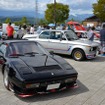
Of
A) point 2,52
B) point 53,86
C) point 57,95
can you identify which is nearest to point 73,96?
point 57,95

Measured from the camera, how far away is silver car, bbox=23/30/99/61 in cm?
1001

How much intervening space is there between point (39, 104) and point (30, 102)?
23 cm

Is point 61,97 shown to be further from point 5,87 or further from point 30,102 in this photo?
point 5,87

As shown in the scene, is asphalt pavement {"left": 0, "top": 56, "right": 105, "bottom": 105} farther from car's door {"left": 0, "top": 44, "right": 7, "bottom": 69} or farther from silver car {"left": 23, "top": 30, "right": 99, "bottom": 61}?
silver car {"left": 23, "top": 30, "right": 99, "bottom": 61}

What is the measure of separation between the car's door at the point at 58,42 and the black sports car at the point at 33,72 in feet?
13.7

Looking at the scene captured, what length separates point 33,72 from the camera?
500cm

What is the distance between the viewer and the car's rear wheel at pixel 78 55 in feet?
33.0

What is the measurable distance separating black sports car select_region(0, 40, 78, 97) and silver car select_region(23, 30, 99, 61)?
3965 mm

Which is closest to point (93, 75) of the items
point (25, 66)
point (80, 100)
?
point (80, 100)

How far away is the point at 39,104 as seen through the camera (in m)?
4.76

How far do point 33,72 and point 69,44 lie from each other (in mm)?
5545

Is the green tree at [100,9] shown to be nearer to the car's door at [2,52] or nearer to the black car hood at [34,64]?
the car's door at [2,52]

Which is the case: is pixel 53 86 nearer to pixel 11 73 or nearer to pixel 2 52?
pixel 11 73

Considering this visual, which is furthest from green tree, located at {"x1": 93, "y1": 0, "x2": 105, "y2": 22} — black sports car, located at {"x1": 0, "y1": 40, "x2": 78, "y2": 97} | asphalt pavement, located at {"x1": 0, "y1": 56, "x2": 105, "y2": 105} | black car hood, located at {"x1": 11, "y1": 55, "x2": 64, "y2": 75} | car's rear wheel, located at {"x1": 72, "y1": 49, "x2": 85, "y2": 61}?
black car hood, located at {"x1": 11, "y1": 55, "x2": 64, "y2": 75}
